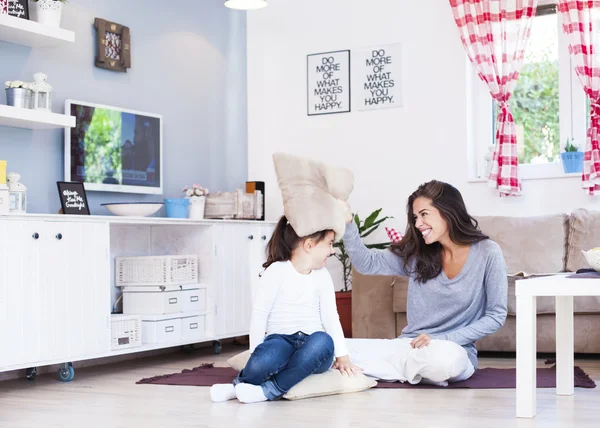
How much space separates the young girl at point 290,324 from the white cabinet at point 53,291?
99 centimetres

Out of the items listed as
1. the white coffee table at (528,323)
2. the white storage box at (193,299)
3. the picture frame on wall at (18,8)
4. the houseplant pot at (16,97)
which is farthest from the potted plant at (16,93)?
the white coffee table at (528,323)

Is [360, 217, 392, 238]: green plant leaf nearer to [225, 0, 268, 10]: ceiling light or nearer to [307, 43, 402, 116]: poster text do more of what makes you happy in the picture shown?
[307, 43, 402, 116]: poster text do more of what makes you happy

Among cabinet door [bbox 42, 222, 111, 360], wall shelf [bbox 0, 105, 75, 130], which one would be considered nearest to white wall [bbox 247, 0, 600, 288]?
wall shelf [bbox 0, 105, 75, 130]

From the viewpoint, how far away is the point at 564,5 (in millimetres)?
4820

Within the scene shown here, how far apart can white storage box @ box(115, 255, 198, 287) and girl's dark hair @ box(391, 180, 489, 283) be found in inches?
55.5

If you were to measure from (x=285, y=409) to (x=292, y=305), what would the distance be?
0.40 meters

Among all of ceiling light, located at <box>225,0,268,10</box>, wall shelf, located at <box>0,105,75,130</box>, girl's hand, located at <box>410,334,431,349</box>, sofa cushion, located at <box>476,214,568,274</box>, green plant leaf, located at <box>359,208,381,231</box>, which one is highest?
ceiling light, located at <box>225,0,268,10</box>

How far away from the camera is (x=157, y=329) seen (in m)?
4.30

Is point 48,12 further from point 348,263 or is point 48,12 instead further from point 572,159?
point 572,159

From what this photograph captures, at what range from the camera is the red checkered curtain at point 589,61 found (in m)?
4.69

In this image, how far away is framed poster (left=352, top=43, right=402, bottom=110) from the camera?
17.8 ft

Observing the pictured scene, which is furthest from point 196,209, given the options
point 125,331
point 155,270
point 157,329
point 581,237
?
point 581,237

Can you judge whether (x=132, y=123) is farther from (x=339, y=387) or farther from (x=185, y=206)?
(x=339, y=387)

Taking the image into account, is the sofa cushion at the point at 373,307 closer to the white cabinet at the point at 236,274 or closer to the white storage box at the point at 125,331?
the white cabinet at the point at 236,274
